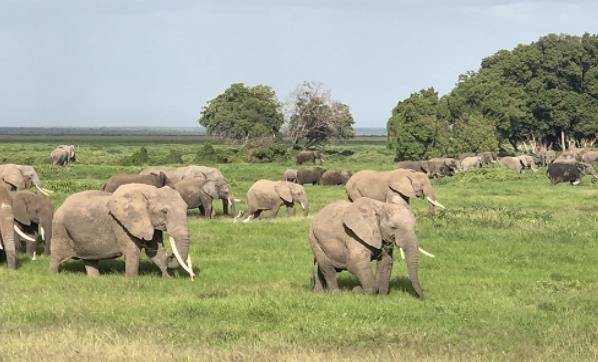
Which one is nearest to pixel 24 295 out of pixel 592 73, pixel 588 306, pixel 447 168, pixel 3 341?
pixel 3 341

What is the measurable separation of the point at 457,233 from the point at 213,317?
12.2 metres

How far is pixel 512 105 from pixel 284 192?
43.4 meters

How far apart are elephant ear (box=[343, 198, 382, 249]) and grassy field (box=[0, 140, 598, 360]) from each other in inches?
40.2

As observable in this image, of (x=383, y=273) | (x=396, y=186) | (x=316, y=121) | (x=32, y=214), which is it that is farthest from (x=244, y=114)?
(x=383, y=273)

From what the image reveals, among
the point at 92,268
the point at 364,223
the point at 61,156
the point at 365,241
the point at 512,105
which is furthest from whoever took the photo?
the point at 512,105

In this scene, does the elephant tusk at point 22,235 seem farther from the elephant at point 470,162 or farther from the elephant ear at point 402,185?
the elephant at point 470,162

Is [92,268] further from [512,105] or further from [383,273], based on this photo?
[512,105]

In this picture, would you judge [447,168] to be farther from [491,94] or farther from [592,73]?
[592,73]

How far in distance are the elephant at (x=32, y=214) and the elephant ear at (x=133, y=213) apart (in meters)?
4.36

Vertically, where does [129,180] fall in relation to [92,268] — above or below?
above

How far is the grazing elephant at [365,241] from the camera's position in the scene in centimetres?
1274

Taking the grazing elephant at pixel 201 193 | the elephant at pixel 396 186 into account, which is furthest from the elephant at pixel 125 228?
the grazing elephant at pixel 201 193

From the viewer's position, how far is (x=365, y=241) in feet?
41.7

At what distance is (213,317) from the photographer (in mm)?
11492
